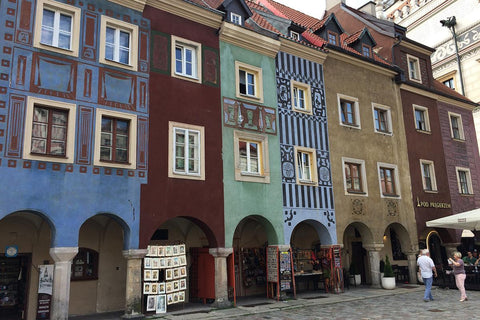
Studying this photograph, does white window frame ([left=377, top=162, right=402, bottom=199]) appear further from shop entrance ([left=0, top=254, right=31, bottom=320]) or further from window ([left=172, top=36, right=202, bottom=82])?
shop entrance ([left=0, top=254, right=31, bottom=320])

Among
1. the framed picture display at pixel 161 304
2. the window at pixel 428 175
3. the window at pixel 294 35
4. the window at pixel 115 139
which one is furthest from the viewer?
the window at pixel 428 175

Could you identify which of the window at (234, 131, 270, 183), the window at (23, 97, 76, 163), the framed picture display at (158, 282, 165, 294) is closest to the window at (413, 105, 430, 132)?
the window at (234, 131, 270, 183)

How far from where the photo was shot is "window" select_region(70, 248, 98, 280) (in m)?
14.5

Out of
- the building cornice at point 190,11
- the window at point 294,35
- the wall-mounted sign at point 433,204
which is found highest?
the window at point 294,35

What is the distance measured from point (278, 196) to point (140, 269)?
20.4 feet

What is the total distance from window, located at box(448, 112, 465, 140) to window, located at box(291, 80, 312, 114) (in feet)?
37.1

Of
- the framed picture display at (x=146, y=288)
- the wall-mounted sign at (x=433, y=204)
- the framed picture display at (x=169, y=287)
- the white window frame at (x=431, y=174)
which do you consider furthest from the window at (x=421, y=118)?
the framed picture display at (x=146, y=288)

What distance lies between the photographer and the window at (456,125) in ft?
85.0

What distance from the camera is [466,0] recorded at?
31.9 metres

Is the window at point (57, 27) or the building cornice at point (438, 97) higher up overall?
the building cornice at point (438, 97)

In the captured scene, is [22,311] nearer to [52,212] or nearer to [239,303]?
[52,212]

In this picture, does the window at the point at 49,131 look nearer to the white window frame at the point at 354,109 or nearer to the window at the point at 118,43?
the window at the point at 118,43

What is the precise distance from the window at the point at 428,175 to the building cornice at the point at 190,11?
1343 centimetres

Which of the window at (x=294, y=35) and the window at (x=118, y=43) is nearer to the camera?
the window at (x=118, y=43)
